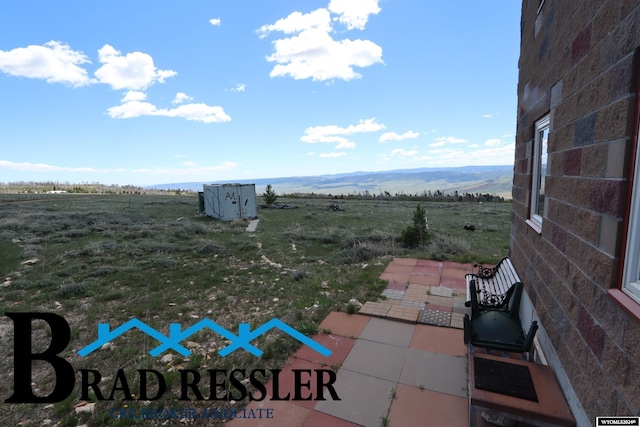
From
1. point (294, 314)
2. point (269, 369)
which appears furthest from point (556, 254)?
point (294, 314)

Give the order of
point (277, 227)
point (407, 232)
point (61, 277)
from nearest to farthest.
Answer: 1. point (61, 277)
2. point (407, 232)
3. point (277, 227)

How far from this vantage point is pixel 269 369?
3107mm

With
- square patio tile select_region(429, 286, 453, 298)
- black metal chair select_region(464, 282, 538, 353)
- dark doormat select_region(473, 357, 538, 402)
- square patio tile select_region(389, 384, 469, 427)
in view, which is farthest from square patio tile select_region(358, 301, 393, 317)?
dark doormat select_region(473, 357, 538, 402)

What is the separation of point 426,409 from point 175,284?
495 centimetres

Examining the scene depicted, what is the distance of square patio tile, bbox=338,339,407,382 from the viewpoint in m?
3.01

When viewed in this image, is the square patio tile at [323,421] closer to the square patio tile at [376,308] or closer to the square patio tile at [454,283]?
the square patio tile at [376,308]

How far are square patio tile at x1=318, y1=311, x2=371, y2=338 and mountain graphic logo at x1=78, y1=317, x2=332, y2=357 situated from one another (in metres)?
0.37

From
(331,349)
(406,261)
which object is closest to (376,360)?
(331,349)

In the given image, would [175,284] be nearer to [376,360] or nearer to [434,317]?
[376,360]

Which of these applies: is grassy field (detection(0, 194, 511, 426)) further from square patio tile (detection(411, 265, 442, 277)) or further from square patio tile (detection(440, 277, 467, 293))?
square patio tile (detection(440, 277, 467, 293))

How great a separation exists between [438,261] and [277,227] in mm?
7475

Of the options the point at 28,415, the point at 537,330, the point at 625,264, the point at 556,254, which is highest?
the point at 625,264

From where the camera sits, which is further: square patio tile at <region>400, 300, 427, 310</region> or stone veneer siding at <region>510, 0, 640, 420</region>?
square patio tile at <region>400, 300, 427, 310</region>

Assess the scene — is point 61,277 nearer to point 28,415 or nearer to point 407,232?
point 28,415
